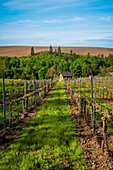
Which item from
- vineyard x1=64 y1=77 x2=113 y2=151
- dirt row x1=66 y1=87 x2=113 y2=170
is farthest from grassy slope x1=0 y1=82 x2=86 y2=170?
vineyard x1=64 y1=77 x2=113 y2=151

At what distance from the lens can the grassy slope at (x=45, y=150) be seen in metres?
5.07

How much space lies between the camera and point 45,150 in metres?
5.93

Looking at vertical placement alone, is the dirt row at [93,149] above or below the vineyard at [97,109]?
below

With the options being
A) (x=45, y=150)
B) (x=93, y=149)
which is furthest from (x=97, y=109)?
(x=45, y=150)

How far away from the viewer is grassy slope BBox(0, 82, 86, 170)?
5.07 m

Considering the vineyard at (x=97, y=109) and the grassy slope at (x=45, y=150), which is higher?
the vineyard at (x=97, y=109)

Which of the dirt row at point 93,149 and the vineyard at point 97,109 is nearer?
the dirt row at point 93,149

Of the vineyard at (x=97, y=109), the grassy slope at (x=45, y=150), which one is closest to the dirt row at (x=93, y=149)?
the grassy slope at (x=45, y=150)

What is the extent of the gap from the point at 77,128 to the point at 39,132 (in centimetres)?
183

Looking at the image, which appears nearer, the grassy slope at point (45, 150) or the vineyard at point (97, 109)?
the grassy slope at point (45, 150)

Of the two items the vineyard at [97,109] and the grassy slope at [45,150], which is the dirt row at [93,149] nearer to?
the grassy slope at [45,150]

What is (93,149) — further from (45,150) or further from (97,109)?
(97,109)

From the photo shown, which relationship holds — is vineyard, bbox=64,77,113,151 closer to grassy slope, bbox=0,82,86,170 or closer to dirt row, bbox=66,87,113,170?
dirt row, bbox=66,87,113,170

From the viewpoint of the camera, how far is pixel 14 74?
12662 centimetres
